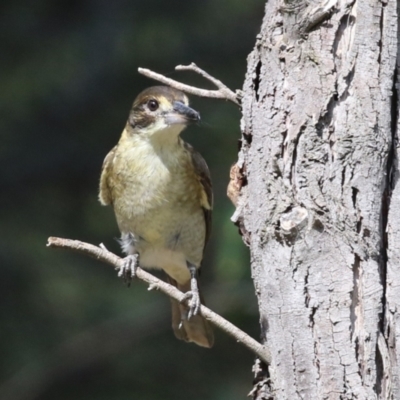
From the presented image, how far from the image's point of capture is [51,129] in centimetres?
799

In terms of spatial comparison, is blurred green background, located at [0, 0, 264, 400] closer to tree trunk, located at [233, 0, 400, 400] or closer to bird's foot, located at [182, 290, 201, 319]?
bird's foot, located at [182, 290, 201, 319]

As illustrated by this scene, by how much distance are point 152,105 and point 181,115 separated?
253mm

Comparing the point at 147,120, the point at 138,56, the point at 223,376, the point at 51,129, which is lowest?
the point at 223,376

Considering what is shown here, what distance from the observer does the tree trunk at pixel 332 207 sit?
2844 millimetres

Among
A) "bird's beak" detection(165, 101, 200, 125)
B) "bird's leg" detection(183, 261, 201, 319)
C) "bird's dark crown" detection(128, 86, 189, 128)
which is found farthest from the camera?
"bird's dark crown" detection(128, 86, 189, 128)

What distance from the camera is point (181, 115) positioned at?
4.58 metres

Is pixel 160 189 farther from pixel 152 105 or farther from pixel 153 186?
pixel 152 105

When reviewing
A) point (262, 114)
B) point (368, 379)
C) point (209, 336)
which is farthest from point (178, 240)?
point (368, 379)

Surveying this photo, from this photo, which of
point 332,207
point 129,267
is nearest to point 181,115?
point 129,267

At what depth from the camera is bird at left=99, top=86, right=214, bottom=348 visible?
4766 millimetres

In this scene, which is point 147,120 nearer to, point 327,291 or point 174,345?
point 327,291

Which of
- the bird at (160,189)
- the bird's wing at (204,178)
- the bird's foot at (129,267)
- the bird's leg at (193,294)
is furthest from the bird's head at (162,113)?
the bird's leg at (193,294)

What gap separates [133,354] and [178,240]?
3.52 metres

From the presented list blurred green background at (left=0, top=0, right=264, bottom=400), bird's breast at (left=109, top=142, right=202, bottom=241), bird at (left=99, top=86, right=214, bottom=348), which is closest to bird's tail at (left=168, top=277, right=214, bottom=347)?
bird at (left=99, top=86, right=214, bottom=348)
